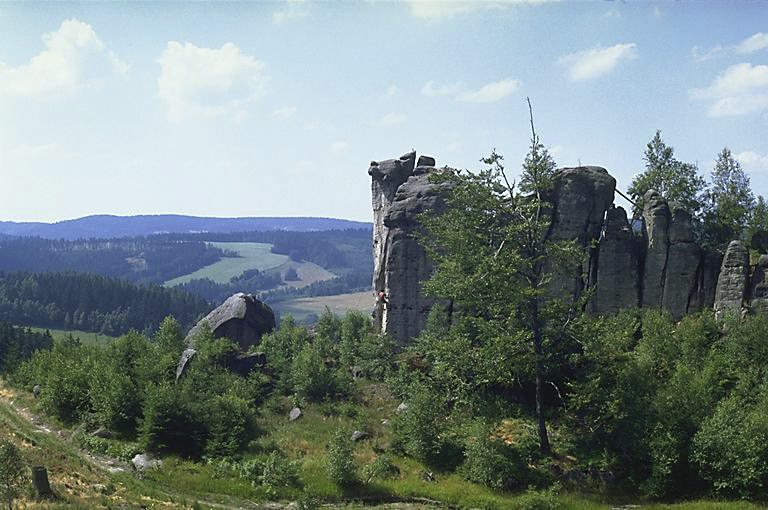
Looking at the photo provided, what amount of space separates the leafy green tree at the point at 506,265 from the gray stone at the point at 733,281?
17.3m

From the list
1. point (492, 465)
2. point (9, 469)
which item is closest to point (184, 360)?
point (9, 469)

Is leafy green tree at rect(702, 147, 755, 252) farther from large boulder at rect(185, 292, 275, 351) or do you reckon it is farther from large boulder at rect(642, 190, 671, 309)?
large boulder at rect(185, 292, 275, 351)

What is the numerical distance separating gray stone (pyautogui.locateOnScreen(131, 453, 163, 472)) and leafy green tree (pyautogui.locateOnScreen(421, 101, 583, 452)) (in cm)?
2366

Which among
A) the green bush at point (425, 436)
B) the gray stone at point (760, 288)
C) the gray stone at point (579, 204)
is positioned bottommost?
the green bush at point (425, 436)

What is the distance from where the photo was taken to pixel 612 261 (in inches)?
2430

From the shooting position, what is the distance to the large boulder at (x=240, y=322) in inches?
2704

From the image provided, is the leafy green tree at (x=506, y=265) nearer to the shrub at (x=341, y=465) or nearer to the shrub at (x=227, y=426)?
the shrub at (x=341, y=465)

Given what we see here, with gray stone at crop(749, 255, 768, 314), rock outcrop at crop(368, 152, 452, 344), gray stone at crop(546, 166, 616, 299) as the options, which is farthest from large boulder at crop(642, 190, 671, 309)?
rock outcrop at crop(368, 152, 452, 344)

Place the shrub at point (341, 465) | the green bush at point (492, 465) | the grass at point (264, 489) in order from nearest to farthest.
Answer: the grass at point (264, 489) < the shrub at point (341, 465) < the green bush at point (492, 465)

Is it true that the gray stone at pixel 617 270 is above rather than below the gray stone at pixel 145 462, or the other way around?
above

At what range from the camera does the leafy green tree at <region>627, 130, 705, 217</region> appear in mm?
68312

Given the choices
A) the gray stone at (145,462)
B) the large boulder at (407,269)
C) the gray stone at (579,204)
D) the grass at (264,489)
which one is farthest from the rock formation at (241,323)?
the gray stone at (579,204)

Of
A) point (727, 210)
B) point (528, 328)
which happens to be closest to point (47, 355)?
point (528, 328)

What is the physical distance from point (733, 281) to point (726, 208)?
1180 centimetres
